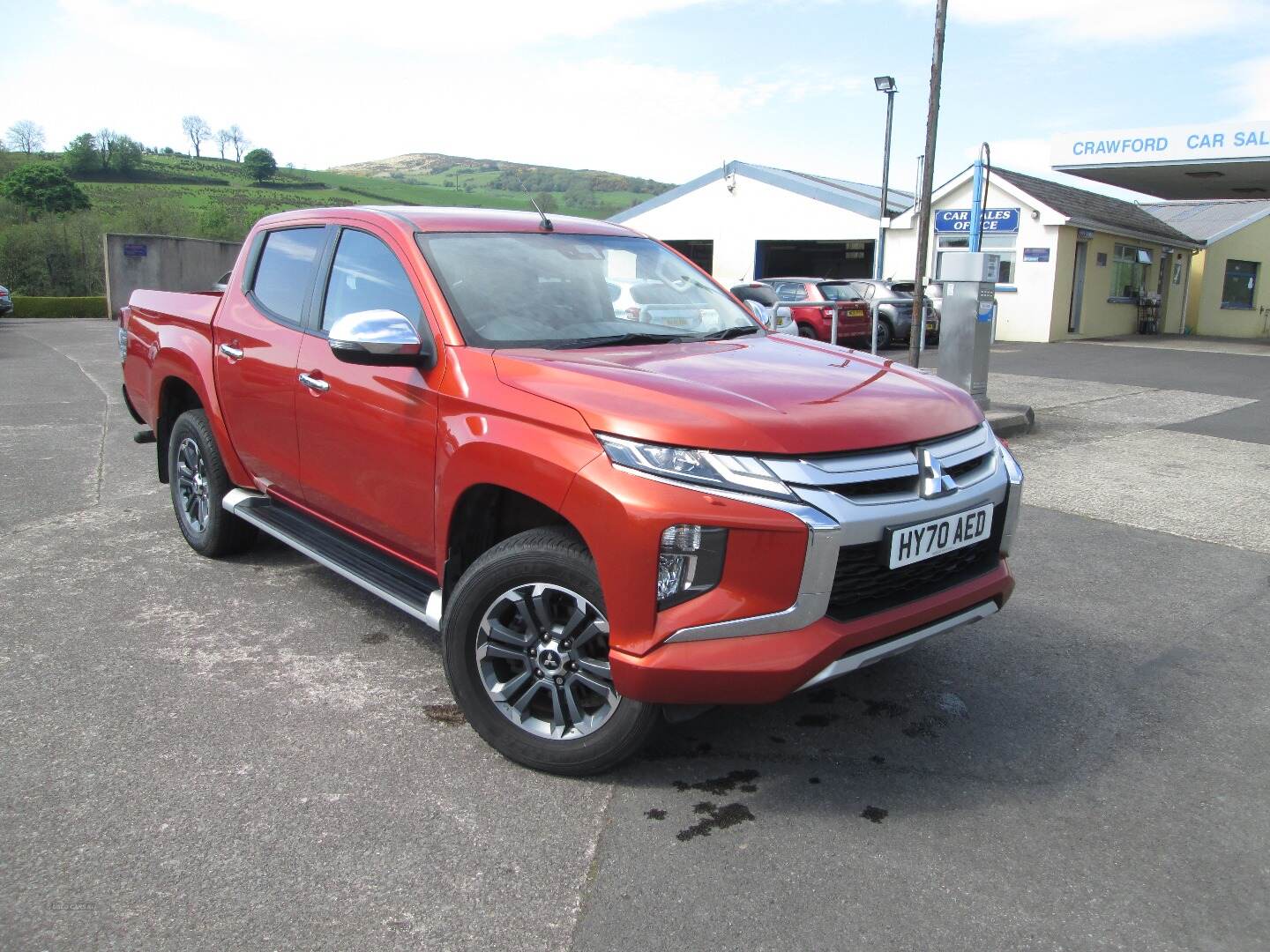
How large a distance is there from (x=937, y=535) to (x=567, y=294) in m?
1.71

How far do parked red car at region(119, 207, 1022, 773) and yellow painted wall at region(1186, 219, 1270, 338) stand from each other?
31.6m

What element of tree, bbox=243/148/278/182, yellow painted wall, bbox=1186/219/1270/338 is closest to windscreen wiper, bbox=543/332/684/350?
yellow painted wall, bbox=1186/219/1270/338

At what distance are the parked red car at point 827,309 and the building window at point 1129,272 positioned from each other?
981cm

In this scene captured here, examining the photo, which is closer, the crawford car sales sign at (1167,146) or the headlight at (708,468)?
the headlight at (708,468)

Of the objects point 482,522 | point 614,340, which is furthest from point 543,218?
point 482,522

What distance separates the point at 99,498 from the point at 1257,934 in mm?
6786

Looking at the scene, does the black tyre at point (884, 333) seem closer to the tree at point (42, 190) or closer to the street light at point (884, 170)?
the street light at point (884, 170)

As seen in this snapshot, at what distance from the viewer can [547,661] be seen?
3096 mm

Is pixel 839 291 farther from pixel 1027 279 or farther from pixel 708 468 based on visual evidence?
pixel 708 468

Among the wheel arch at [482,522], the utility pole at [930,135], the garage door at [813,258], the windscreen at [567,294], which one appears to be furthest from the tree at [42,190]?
the wheel arch at [482,522]

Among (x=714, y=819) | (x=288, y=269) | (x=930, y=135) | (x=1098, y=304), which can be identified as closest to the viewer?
(x=714, y=819)

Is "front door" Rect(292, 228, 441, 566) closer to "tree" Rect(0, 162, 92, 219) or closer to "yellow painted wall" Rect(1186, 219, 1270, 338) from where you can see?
"yellow painted wall" Rect(1186, 219, 1270, 338)

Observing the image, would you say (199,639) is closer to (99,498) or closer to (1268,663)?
(99,498)

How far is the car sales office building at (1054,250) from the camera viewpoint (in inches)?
961
